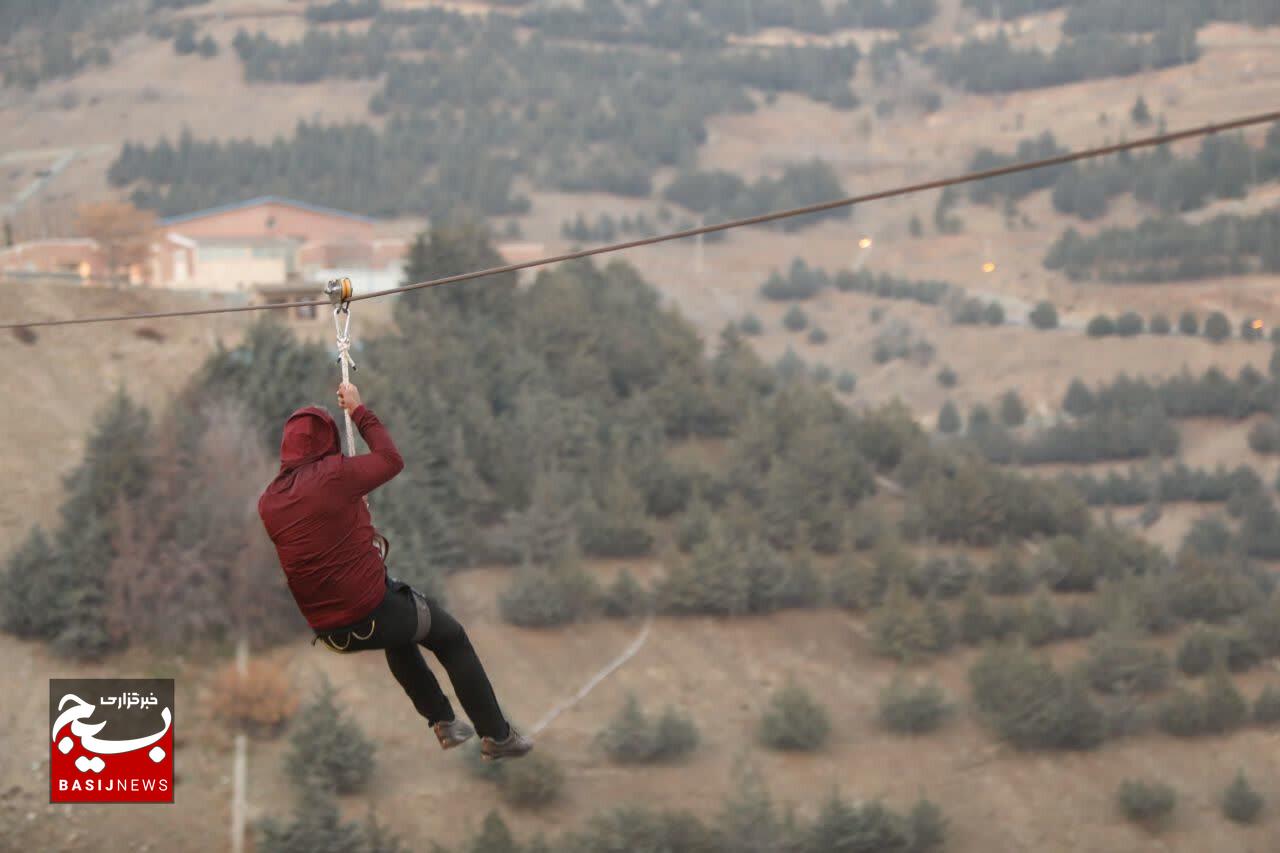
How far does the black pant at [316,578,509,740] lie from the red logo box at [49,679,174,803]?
60.8ft

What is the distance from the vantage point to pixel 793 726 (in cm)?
3119

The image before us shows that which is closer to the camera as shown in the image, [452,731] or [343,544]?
[343,544]

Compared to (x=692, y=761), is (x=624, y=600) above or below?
above

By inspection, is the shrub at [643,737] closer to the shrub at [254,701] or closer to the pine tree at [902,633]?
the shrub at [254,701]

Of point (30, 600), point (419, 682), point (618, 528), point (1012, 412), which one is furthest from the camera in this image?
point (1012, 412)

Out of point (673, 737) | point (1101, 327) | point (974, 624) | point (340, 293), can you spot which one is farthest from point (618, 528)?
point (1101, 327)

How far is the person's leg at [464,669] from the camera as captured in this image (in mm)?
7730

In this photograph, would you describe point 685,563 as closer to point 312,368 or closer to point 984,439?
point 312,368

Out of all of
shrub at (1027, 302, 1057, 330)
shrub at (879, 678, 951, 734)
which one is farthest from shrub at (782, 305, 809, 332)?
shrub at (879, 678, 951, 734)

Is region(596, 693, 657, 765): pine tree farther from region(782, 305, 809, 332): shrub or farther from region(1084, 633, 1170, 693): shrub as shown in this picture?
region(782, 305, 809, 332): shrub

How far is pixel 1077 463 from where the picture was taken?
6056cm

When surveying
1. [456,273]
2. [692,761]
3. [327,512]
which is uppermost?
[327,512]

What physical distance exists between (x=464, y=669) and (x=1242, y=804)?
26566mm

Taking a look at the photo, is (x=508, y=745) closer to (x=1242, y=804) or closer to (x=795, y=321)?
(x=1242, y=804)
